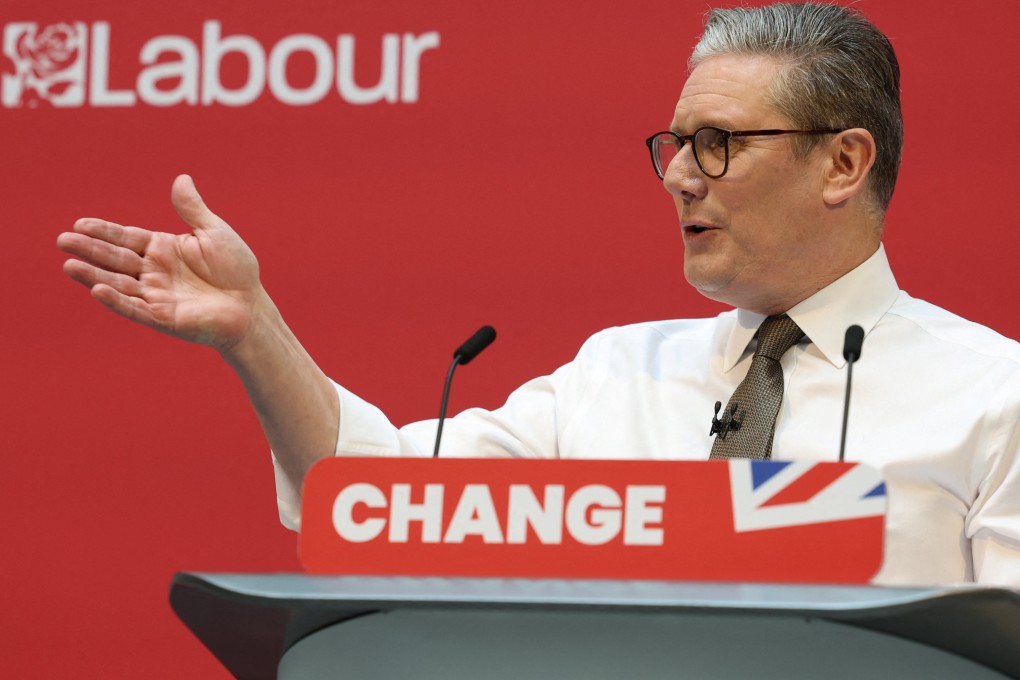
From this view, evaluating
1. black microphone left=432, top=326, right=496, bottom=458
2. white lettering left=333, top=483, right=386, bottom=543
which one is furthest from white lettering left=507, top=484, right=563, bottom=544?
black microphone left=432, top=326, right=496, bottom=458

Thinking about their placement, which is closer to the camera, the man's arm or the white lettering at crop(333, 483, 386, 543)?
the white lettering at crop(333, 483, 386, 543)

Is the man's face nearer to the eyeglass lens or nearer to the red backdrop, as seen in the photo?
the eyeglass lens

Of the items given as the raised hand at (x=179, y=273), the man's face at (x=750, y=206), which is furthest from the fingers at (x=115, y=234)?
the man's face at (x=750, y=206)

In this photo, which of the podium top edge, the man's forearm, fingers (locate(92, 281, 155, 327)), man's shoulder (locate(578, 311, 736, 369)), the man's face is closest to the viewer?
the podium top edge

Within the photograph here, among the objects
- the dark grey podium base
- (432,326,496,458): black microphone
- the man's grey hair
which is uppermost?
the man's grey hair

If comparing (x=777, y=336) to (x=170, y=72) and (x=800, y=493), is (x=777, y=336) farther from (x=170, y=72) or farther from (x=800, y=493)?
(x=170, y=72)

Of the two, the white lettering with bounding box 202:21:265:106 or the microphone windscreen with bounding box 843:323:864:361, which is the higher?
the white lettering with bounding box 202:21:265:106

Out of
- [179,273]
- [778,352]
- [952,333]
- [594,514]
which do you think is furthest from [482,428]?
[594,514]

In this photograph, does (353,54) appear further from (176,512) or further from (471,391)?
(176,512)

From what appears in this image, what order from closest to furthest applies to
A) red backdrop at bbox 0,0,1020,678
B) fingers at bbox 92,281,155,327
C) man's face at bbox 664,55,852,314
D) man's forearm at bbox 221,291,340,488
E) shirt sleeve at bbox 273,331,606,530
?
fingers at bbox 92,281,155,327
man's forearm at bbox 221,291,340,488
shirt sleeve at bbox 273,331,606,530
man's face at bbox 664,55,852,314
red backdrop at bbox 0,0,1020,678

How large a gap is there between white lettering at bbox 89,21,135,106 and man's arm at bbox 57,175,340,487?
1114 mm

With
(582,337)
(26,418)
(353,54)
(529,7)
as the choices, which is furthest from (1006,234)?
(26,418)

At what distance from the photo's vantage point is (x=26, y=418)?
8.35ft

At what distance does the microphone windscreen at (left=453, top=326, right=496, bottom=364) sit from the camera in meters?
1.58
